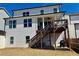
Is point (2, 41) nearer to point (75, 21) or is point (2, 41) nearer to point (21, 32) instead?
point (21, 32)

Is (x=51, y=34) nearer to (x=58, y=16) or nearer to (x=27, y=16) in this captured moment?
(x=58, y=16)

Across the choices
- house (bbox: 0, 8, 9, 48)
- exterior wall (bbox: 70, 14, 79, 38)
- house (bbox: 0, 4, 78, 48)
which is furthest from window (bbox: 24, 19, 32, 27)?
exterior wall (bbox: 70, 14, 79, 38)

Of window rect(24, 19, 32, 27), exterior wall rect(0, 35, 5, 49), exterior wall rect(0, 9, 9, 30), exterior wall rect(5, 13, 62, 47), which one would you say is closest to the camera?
exterior wall rect(5, 13, 62, 47)

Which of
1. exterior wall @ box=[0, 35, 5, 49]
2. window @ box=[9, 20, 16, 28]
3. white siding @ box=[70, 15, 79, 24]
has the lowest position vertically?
exterior wall @ box=[0, 35, 5, 49]

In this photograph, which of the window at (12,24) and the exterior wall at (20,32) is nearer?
the exterior wall at (20,32)

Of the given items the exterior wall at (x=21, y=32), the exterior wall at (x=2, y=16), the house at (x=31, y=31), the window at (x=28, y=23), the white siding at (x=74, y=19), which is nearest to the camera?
the house at (x=31, y=31)

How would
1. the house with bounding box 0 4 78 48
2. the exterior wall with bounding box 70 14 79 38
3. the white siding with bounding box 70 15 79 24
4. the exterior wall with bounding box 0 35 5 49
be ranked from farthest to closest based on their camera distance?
the white siding with bounding box 70 15 79 24 < the exterior wall with bounding box 70 14 79 38 < the exterior wall with bounding box 0 35 5 49 < the house with bounding box 0 4 78 48

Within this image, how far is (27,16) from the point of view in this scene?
22719 mm

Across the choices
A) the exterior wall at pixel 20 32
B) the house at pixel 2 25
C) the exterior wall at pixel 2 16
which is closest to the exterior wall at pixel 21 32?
the exterior wall at pixel 20 32

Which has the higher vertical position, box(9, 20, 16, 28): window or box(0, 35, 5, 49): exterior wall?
box(9, 20, 16, 28): window

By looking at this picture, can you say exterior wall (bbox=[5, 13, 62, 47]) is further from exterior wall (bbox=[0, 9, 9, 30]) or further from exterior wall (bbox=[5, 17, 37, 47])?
exterior wall (bbox=[0, 9, 9, 30])

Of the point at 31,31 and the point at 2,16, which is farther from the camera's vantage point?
the point at 2,16

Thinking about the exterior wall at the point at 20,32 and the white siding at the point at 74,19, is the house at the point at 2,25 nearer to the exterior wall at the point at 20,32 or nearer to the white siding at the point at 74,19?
the exterior wall at the point at 20,32


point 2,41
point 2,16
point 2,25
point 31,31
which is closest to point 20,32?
point 31,31
